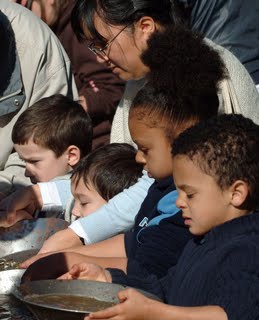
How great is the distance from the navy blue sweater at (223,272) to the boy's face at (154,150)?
1.90ft

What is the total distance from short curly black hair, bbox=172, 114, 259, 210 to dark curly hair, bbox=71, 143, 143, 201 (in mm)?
1427

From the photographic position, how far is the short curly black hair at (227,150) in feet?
13.0

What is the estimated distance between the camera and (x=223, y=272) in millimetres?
3791

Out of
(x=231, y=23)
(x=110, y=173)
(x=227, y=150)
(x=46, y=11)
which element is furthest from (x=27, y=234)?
(x=46, y=11)

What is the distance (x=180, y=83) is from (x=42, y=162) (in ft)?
5.73

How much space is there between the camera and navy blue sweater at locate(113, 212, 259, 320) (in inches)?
146

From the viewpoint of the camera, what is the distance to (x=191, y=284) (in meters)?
3.97

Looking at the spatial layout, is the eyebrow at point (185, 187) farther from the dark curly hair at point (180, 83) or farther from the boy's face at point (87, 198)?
the boy's face at point (87, 198)

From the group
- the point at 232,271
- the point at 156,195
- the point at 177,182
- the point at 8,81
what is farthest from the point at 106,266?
the point at 8,81

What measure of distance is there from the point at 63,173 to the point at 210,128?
238 cm

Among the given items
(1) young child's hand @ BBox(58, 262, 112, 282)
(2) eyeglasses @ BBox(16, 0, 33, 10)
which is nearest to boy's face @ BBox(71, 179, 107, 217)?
(1) young child's hand @ BBox(58, 262, 112, 282)

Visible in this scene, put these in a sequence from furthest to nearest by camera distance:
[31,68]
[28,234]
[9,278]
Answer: [31,68], [28,234], [9,278]

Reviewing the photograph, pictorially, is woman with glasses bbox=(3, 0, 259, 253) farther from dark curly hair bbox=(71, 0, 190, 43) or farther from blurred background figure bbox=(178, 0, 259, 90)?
blurred background figure bbox=(178, 0, 259, 90)

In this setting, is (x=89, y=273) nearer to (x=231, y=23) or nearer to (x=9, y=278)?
(x=9, y=278)
